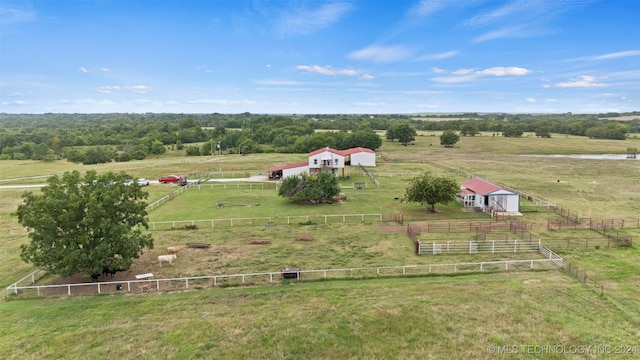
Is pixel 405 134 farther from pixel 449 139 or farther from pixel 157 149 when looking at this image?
pixel 157 149

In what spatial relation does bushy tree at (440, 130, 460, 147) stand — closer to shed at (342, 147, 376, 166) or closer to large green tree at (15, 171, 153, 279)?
shed at (342, 147, 376, 166)

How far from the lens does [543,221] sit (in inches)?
1299

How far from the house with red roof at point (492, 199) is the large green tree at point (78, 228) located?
29.7 m

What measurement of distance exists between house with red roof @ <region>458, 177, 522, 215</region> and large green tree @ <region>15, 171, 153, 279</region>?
1171 inches

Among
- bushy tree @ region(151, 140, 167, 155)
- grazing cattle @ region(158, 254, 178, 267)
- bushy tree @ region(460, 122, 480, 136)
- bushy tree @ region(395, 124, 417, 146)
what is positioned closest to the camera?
grazing cattle @ region(158, 254, 178, 267)

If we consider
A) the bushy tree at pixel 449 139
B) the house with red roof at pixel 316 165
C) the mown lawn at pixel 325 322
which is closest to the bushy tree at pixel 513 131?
the bushy tree at pixel 449 139

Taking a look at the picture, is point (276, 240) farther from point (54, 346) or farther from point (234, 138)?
point (234, 138)

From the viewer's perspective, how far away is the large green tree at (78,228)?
20422 mm

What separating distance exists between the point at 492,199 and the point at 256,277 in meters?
24.8

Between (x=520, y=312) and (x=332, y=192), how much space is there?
79.9ft

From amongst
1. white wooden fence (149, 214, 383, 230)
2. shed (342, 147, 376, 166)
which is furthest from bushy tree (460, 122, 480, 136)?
white wooden fence (149, 214, 383, 230)

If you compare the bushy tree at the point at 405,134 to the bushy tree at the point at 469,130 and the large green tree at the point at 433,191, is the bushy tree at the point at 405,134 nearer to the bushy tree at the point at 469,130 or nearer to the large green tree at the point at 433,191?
the bushy tree at the point at 469,130

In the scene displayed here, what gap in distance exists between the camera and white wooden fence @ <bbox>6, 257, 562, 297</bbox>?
66.6ft

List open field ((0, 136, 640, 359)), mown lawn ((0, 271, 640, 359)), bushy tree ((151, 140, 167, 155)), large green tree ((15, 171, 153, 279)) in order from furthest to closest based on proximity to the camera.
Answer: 1. bushy tree ((151, 140, 167, 155))
2. large green tree ((15, 171, 153, 279))
3. open field ((0, 136, 640, 359))
4. mown lawn ((0, 271, 640, 359))
